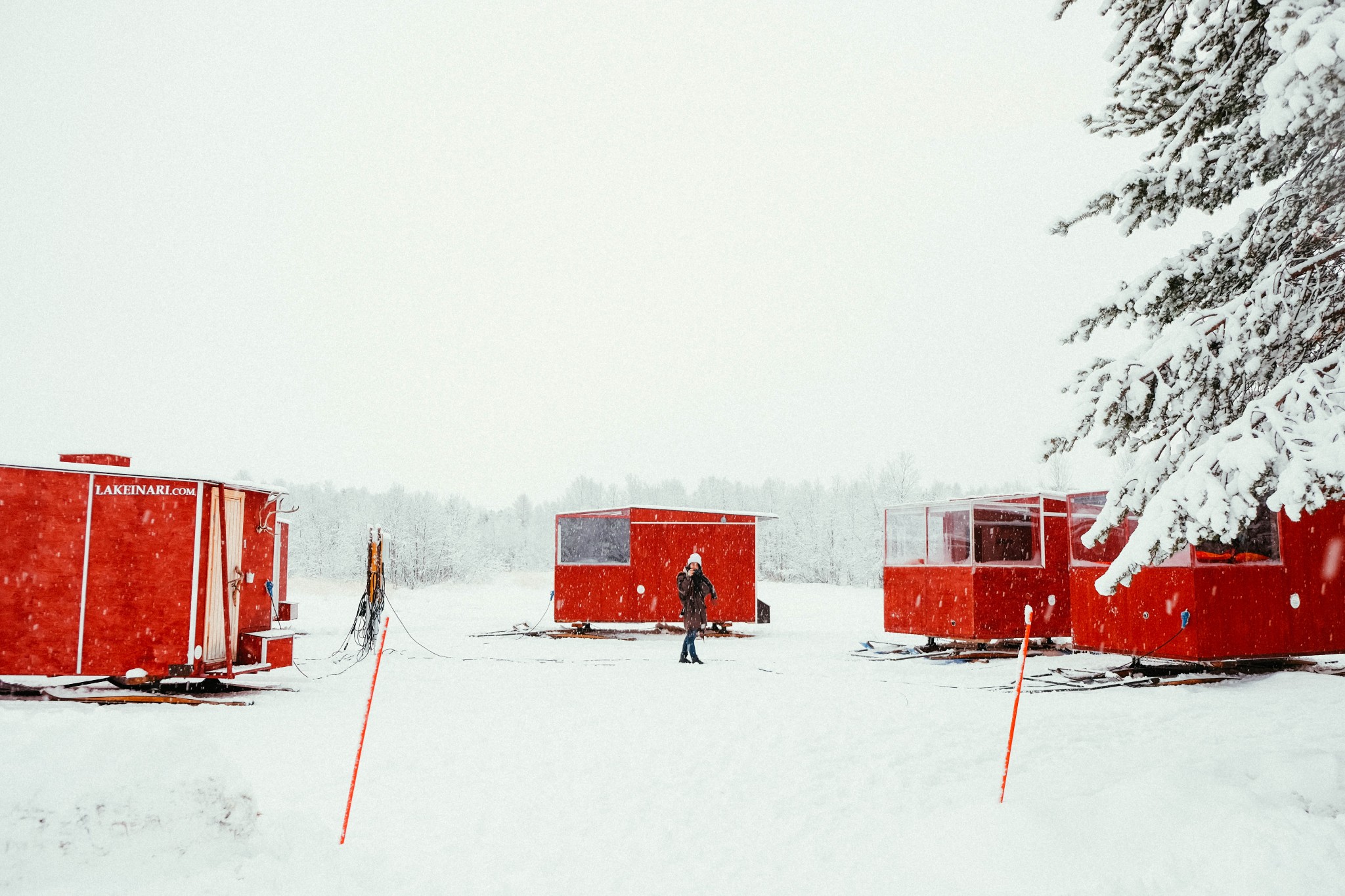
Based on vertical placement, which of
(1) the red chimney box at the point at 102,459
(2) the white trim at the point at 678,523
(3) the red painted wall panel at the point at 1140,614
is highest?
(1) the red chimney box at the point at 102,459

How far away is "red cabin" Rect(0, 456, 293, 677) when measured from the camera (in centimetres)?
898

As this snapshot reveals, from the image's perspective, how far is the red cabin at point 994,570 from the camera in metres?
13.9

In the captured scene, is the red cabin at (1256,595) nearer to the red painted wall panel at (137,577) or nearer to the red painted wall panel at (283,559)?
the red painted wall panel at (137,577)

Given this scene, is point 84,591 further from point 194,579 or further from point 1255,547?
point 1255,547

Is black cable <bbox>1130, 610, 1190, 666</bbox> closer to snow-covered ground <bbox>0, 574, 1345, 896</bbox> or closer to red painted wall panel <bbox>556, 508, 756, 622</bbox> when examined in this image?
snow-covered ground <bbox>0, 574, 1345, 896</bbox>

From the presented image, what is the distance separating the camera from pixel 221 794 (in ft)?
13.5

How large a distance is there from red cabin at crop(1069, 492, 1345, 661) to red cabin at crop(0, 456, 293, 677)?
388 inches

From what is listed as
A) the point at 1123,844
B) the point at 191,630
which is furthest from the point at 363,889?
the point at 191,630

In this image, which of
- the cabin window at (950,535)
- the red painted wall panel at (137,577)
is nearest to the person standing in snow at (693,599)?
the cabin window at (950,535)

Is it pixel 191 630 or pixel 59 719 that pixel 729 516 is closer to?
pixel 191 630

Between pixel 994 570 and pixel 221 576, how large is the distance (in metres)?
10.6

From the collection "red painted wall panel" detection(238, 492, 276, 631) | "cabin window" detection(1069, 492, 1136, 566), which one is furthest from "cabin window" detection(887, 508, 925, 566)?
"red painted wall panel" detection(238, 492, 276, 631)

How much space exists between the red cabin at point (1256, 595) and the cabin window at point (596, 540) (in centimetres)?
995

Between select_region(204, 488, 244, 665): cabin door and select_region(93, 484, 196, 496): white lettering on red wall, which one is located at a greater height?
select_region(93, 484, 196, 496): white lettering on red wall
